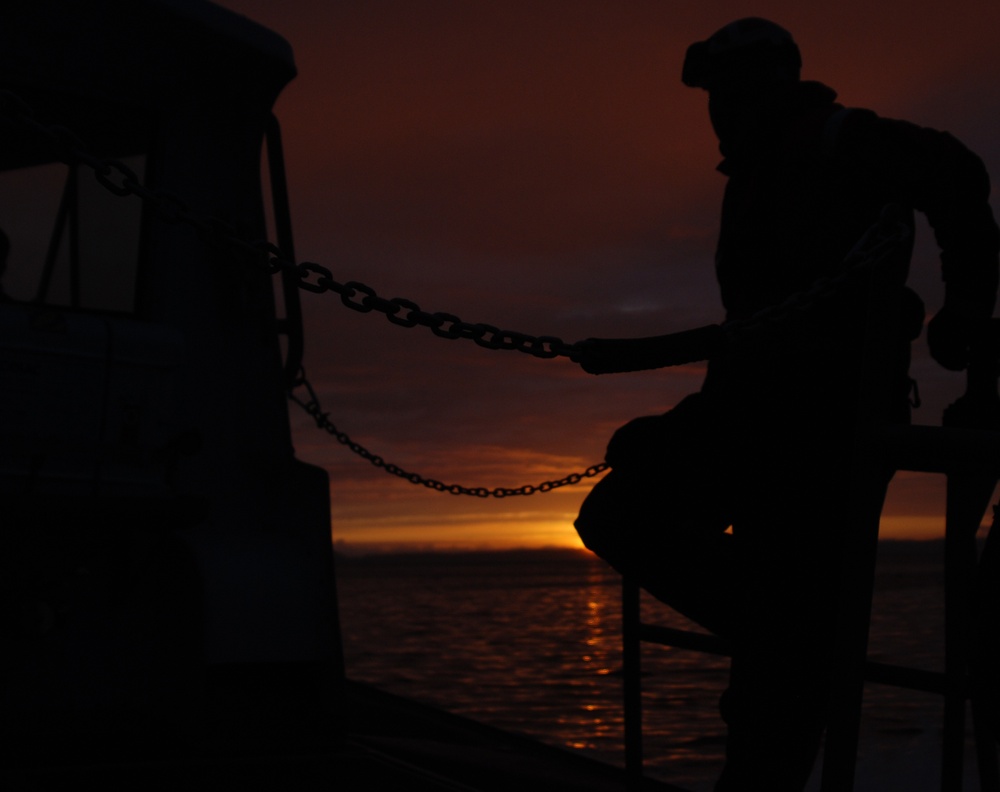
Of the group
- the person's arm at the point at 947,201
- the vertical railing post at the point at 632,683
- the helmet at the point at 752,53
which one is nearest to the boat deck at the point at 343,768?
the vertical railing post at the point at 632,683

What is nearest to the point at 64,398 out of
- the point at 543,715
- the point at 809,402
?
the point at 809,402

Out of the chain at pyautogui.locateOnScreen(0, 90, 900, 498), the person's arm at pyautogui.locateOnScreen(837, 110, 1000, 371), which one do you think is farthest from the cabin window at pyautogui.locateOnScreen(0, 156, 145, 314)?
the person's arm at pyautogui.locateOnScreen(837, 110, 1000, 371)

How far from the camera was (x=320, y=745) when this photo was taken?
394 centimetres

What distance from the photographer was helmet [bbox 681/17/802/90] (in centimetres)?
294

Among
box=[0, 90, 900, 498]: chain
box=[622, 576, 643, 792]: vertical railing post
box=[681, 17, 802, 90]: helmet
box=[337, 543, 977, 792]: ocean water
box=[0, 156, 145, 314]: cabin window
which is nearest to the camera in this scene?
box=[0, 90, 900, 498]: chain

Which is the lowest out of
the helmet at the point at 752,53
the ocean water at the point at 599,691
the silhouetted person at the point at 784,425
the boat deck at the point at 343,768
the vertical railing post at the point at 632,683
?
the ocean water at the point at 599,691

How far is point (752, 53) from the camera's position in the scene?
2.95 meters

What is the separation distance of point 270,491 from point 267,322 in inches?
25.2

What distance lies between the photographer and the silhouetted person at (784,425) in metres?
2.54

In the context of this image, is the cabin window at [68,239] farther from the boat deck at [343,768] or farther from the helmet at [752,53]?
the helmet at [752,53]

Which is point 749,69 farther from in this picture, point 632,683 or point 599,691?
point 599,691

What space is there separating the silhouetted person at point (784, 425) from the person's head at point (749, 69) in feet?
0.05

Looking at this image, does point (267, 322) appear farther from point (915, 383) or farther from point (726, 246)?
point (915, 383)

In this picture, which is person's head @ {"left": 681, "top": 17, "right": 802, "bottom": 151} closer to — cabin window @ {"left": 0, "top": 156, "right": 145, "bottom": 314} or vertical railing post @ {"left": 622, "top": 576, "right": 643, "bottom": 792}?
vertical railing post @ {"left": 622, "top": 576, "right": 643, "bottom": 792}
